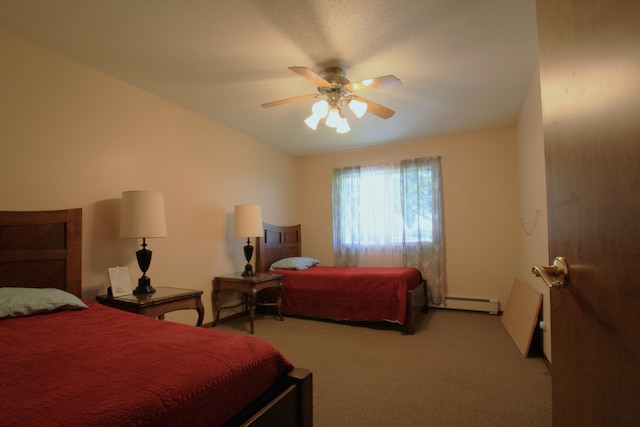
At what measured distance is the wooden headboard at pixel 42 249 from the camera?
76.4 inches

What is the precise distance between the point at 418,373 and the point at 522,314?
1438 millimetres

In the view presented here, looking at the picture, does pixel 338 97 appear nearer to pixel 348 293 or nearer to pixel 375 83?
pixel 375 83

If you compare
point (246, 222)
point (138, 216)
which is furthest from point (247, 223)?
point (138, 216)

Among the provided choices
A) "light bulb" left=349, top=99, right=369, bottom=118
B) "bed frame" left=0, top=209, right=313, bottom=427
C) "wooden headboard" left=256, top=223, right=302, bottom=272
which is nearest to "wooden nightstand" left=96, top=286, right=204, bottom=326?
"bed frame" left=0, top=209, right=313, bottom=427

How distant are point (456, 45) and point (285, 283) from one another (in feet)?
9.96

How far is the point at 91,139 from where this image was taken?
8.20 ft

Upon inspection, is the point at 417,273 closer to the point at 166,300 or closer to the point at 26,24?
the point at 166,300

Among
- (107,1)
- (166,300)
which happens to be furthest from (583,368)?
(107,1)

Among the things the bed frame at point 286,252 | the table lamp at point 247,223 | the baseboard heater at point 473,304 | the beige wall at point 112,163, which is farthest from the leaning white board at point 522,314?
the beige wall at point 112,163

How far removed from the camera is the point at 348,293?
357 centimetres

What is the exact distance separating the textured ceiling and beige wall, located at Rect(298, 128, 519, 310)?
99cm

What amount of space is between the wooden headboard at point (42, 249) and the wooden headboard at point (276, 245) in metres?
2.16

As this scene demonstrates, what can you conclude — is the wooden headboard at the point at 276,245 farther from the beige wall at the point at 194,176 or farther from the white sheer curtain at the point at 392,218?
the white sheer curtain at the point at 392,218

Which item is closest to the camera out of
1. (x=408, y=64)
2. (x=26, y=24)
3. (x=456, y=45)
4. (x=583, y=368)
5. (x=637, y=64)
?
(x=637, y=64)
